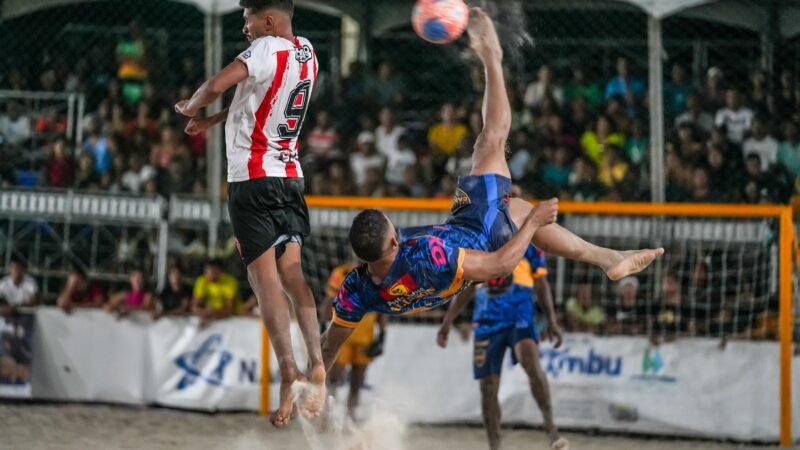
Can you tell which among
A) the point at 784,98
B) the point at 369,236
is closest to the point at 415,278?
the point at 369,236

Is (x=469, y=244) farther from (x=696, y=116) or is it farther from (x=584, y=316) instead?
(x=696, y=116)

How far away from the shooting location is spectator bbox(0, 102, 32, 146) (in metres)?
14.7

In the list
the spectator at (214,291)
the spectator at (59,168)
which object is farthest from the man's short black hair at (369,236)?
the spectator at (59,168)

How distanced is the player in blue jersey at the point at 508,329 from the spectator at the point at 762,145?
3700 mm

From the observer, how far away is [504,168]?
676cm

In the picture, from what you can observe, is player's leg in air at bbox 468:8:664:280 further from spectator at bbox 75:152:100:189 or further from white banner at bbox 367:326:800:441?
spectator at bbox 75:152:100:189

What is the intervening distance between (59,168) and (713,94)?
7676 millimetres

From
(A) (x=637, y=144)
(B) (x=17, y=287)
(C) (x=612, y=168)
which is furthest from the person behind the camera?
(B) (x=17, y=287)

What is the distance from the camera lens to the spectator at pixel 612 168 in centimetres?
1190

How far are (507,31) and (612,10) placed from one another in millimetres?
5330

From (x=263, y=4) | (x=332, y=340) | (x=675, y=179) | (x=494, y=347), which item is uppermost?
(x=263, y=4)

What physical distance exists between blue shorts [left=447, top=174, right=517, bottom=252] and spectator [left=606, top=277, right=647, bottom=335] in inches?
183

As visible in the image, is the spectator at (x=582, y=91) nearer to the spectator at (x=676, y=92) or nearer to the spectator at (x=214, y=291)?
the spectator at (x=676, y=92)

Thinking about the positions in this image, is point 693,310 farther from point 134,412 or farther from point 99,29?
point 99,29
